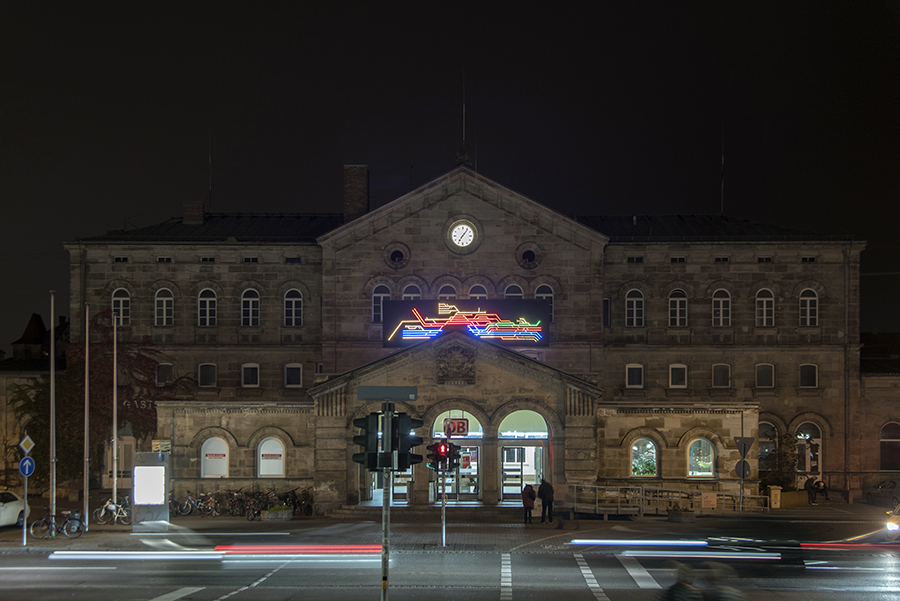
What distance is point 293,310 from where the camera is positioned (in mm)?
48125

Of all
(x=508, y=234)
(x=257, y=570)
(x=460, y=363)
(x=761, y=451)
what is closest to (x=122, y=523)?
(x=257, y=570)

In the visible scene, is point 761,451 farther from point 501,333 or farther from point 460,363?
point 460,363

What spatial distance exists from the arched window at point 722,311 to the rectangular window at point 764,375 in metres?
2.98

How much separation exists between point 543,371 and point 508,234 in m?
11.3

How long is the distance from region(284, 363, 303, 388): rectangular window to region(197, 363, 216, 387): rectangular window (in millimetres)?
4121

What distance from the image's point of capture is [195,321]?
1886 inches

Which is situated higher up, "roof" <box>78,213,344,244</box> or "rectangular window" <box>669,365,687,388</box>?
"roof" <box>78,213,344,244</box>

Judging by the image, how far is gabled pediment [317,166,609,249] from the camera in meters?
44.7

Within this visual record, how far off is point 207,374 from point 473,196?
1836 centimetres

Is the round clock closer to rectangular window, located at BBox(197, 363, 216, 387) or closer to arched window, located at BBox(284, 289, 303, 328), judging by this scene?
arched window, located at BBox(284, 289, 303, 328)

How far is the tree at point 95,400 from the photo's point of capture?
40688mm

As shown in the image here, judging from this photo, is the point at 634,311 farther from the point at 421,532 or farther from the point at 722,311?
the point at 421,532

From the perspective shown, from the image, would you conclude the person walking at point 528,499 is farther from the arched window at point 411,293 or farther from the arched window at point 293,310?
the arched window at point 293,310

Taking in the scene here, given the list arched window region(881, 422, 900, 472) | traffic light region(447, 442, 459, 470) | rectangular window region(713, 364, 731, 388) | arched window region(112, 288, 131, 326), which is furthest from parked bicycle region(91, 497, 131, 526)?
arched window region(881, 422, 900, 472)
